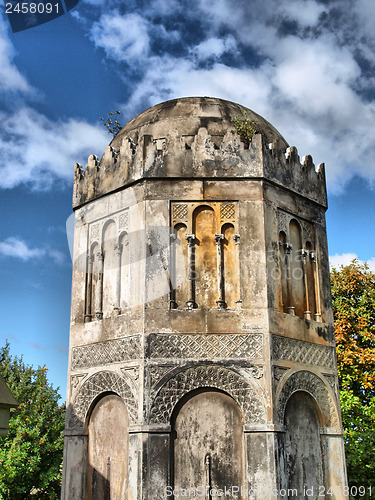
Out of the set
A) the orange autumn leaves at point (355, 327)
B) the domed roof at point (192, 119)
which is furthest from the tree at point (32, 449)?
the domed roof at point (192, 119)

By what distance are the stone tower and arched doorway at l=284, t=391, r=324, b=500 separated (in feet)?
0.10

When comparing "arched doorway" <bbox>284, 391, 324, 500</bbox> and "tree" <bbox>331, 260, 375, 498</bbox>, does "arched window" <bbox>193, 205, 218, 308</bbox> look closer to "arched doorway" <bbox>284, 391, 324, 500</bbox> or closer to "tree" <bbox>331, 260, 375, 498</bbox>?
"arched doorway" <bbox>284, 391, 324, 500</bbox>

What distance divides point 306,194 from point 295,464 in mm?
5540

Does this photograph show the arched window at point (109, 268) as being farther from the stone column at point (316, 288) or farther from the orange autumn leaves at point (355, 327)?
the orange autumn leaves at point (355, 327)

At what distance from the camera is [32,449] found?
20250 mm

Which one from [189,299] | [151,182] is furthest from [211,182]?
[189,299]

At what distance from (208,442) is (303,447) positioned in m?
1.94

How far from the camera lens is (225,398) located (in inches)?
373

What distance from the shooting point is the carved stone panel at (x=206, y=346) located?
955 centimetres

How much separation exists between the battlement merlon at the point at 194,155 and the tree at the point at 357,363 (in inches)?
414

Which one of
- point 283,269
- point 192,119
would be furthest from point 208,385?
point 192,119

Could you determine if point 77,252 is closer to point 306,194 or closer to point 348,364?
point 306,194

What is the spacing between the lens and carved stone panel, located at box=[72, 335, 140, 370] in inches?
384

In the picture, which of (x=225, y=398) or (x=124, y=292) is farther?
(x=124, y=292)
